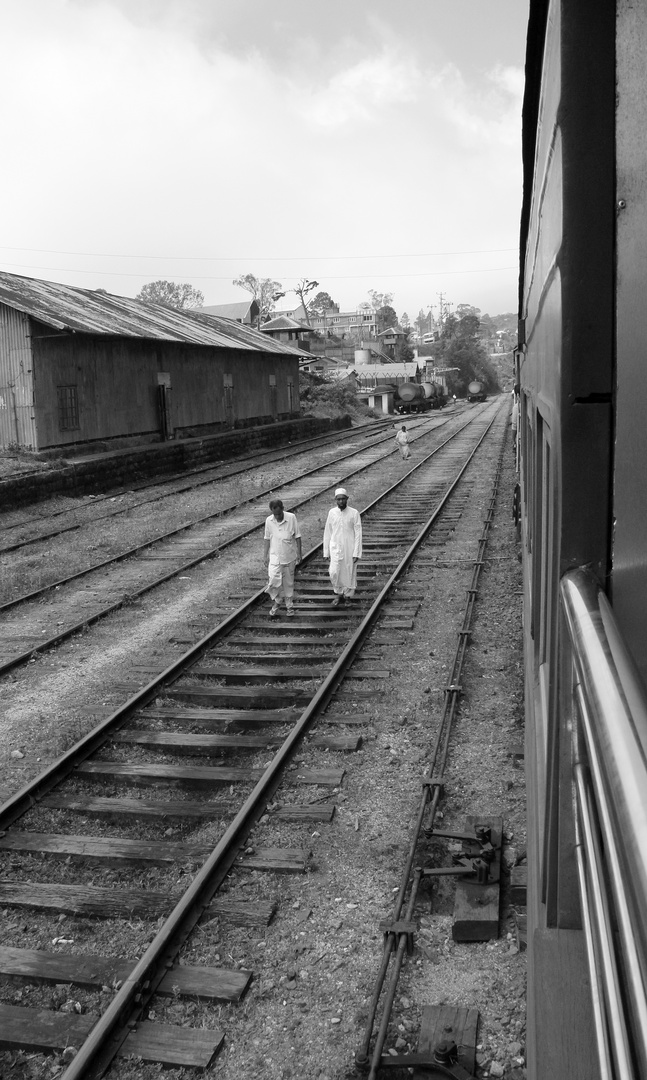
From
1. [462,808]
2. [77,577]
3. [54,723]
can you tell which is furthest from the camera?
[77,577]

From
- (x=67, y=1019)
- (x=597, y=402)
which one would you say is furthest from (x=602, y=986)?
(x=67, y=1019)

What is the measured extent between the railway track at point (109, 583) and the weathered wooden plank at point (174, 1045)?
18.6 feet

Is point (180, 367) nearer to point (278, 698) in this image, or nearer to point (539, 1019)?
point (278, 698)

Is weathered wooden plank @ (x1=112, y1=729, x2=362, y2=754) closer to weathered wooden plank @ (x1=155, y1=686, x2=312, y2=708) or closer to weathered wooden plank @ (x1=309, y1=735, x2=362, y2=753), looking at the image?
weathered wooden plank @ (x1=309, y1=735, x2=362, y2=753)

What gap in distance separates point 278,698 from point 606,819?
7354 millimetres

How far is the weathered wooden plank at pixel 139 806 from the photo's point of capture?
6070 mm

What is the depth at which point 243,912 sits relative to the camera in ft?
16.1

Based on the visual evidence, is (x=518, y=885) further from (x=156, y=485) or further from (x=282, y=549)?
(x=156, y=485)

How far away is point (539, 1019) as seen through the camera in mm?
2350

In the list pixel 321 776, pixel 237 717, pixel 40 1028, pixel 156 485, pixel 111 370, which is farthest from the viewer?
pixel 111 370

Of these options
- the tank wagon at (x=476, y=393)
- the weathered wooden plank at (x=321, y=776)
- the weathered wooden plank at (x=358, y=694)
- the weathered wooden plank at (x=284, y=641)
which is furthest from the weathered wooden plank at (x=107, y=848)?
the tank wagon at (x=476, y=393)

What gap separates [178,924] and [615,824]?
169 inches

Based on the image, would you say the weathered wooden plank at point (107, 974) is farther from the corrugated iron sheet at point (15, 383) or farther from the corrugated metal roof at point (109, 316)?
the corrugated iron sheet at point (15, 383)

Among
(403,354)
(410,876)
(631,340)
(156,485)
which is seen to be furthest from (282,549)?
(403,354)
